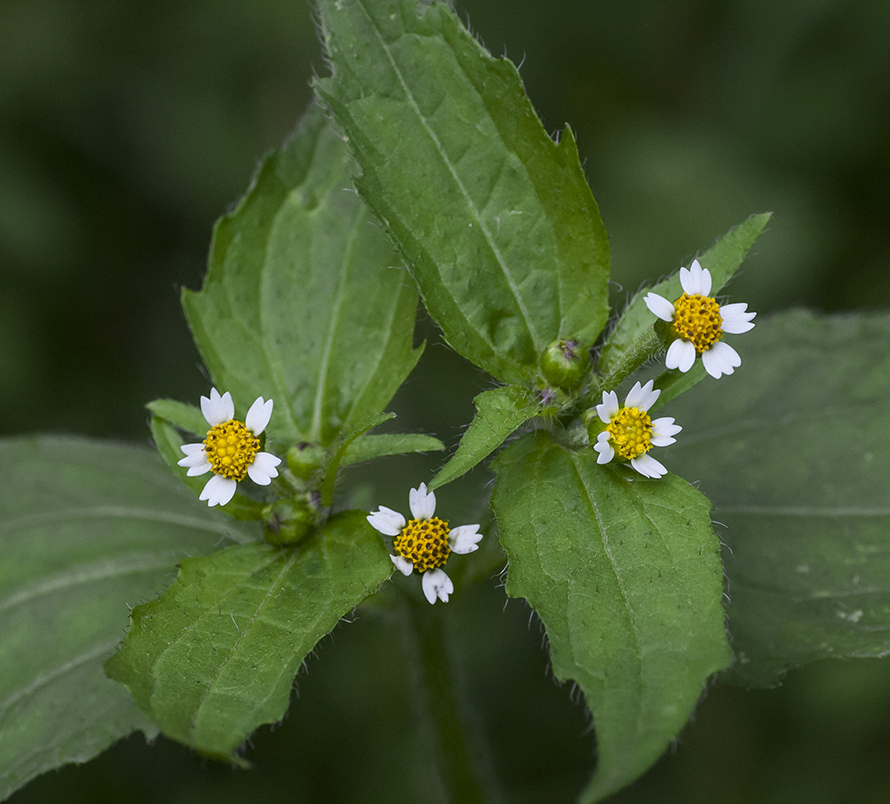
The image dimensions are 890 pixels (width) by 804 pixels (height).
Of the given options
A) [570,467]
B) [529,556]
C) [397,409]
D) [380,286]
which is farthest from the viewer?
[397,409]

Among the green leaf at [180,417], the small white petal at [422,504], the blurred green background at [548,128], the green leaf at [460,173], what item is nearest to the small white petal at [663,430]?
the green leaf at [460,173]

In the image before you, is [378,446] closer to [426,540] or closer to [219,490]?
[426,540]

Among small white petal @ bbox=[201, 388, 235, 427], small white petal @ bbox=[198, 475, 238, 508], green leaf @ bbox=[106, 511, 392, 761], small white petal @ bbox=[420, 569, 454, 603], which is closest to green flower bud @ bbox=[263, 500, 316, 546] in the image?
green leaf @ bbox=[106, 511, 392, 761]

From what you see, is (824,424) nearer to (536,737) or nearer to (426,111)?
(426,111)

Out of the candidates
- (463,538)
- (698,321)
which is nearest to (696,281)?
(698,321)

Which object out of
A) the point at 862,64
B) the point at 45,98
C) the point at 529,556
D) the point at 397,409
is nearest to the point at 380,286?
the point at 529,556

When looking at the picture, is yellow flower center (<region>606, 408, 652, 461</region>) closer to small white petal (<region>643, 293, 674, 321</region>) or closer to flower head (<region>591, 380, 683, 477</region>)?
flower head (<region>591, 380, 683, 477</region>)

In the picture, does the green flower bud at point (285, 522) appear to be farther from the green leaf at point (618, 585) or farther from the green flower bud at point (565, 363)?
the green flower bud at point (565, 363)
